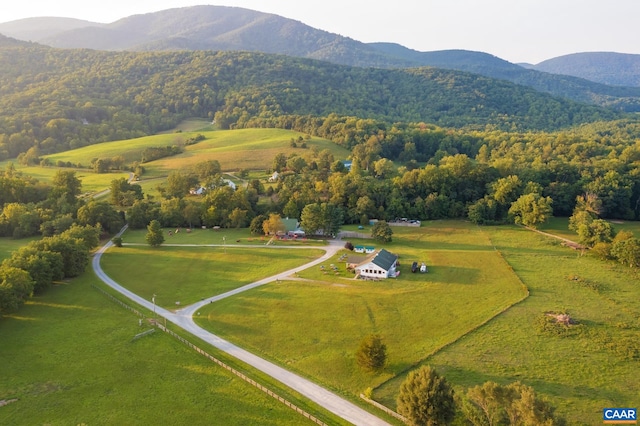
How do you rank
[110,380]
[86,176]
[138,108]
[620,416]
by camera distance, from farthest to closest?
[138,108], [86,176], [110,380], [620,416]

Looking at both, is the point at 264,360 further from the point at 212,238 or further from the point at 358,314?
the point at 212,238

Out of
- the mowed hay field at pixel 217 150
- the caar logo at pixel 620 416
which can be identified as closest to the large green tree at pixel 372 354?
the caar logo at pixel 620 416

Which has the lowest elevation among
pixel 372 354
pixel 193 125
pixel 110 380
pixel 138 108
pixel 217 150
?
pixel 110 380

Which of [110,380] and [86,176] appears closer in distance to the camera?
[110,380]

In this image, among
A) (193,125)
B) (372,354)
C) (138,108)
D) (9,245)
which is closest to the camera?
(372,354)

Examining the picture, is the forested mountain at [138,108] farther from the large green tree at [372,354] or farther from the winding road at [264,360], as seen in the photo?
the large green tree at [372,354]

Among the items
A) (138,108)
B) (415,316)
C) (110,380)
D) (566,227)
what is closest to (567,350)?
(415,316)

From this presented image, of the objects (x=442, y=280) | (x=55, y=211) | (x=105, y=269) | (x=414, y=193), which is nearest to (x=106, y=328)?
(x=105, y=269)
